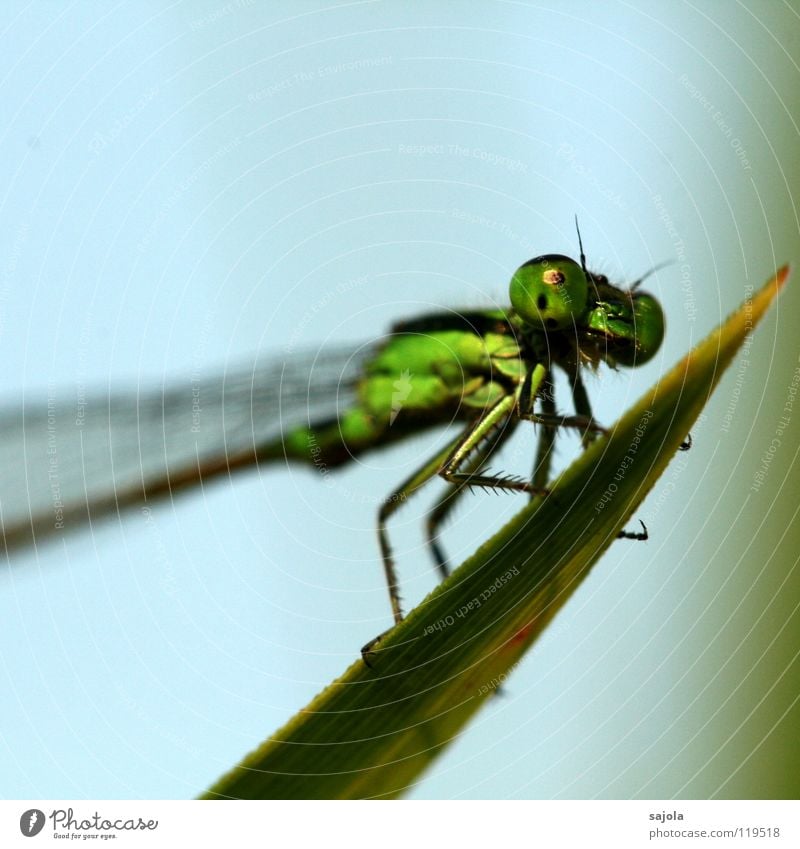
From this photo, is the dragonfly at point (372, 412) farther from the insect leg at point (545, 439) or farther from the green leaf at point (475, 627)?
the green leaf at point (475, 627)

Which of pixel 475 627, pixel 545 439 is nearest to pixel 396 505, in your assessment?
pixel 545 439

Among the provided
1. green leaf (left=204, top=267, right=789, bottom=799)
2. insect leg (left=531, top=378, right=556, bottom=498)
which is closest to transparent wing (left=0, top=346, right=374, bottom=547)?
insect leg (left=531, top=378, right=556, bottom=498)

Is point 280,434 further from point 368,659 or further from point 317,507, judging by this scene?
point 368,659

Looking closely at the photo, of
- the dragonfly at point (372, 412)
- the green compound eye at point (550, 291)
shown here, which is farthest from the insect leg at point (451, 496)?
the green compound eye at point (550, 291)

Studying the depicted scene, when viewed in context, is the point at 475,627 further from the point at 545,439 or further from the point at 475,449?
the point at 545,439

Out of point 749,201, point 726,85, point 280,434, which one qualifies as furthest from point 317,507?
point 726,85
